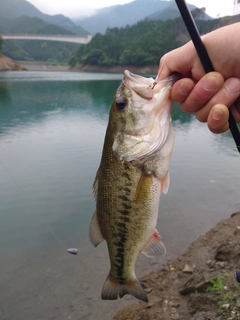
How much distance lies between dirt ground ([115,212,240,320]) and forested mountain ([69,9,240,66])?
2815 inches

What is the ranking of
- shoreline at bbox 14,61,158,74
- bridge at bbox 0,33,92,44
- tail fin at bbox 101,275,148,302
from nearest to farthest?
tail fin at bbox 101,275,148,302, shoreline at bbox 14,61,158,74, bridge at bbox 0,33,92,44

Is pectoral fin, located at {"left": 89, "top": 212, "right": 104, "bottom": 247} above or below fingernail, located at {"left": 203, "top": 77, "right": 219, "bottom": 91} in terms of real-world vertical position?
below

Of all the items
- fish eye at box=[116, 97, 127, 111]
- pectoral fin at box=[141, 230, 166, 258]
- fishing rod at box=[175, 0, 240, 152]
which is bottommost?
pectoral fin at box=[141, 230, 166, 258]

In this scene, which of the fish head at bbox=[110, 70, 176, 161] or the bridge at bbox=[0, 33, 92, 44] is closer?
the fish head at bbox=[110, 70, 176, 161]

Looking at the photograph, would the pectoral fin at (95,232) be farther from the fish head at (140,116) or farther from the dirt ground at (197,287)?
the dirt ground at (197,287)

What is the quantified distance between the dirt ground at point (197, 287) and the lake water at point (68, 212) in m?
0.34

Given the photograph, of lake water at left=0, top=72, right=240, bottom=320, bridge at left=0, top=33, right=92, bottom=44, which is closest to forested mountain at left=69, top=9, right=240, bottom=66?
bridge at left=0, top=33, right=92, bottom=44

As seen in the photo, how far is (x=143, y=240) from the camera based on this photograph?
2.31m

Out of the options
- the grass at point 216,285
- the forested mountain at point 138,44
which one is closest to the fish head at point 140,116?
the grass at point 216,285

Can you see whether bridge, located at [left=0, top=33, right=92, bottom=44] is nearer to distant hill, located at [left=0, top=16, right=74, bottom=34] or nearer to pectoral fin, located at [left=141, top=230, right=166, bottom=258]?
distant hill, located at [left=0, top=16, right=74, bottom=34]

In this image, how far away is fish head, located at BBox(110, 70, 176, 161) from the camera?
79.9 inches

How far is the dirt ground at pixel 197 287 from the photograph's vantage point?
3.94m

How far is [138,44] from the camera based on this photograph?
266 feet

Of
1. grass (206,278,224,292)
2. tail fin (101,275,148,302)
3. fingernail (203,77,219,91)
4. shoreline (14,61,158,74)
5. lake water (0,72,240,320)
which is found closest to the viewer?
fingernail (203,77,219,91)
